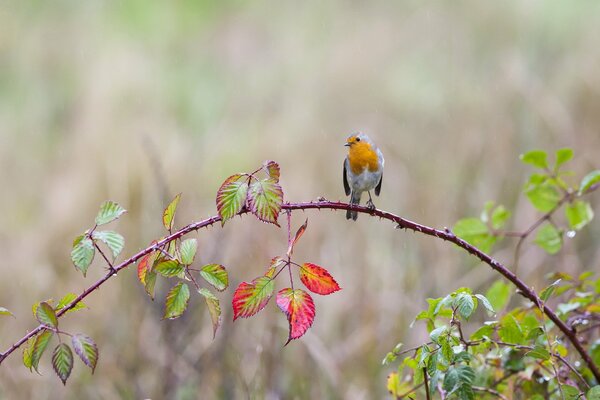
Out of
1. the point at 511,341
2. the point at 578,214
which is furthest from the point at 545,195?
the point at 511,341

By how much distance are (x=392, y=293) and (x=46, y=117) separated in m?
3.73

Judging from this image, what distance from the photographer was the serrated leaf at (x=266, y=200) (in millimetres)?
1434

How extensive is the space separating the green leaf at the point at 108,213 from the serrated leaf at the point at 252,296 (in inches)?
10.4

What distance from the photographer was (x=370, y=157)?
295 centimetres

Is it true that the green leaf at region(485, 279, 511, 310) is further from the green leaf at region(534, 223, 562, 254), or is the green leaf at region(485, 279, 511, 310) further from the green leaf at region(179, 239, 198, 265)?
the green leaf at region(179, 239, 198, 265)

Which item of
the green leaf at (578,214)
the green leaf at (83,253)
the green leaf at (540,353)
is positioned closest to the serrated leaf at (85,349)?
the green leaf at (83,253)

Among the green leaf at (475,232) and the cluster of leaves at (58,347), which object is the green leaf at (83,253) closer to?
the cluster of leaves at (58,347)

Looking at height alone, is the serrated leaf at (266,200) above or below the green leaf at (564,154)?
below

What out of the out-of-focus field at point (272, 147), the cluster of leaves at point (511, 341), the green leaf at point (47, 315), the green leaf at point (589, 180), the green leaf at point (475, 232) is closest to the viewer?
the green leaf at point (47, 315)

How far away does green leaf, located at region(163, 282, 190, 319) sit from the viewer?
1417 millimetres

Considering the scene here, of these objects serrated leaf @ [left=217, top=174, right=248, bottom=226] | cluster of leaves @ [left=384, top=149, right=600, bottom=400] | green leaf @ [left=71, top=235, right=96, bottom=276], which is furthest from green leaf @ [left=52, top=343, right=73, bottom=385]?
cluster of leaves @ [left=384, top=149, right=600, bottom=400]

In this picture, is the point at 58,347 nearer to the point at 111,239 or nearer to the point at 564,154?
the point at 111,239

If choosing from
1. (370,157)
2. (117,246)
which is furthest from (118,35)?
(117,246)

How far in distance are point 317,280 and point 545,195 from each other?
40.8 inches
